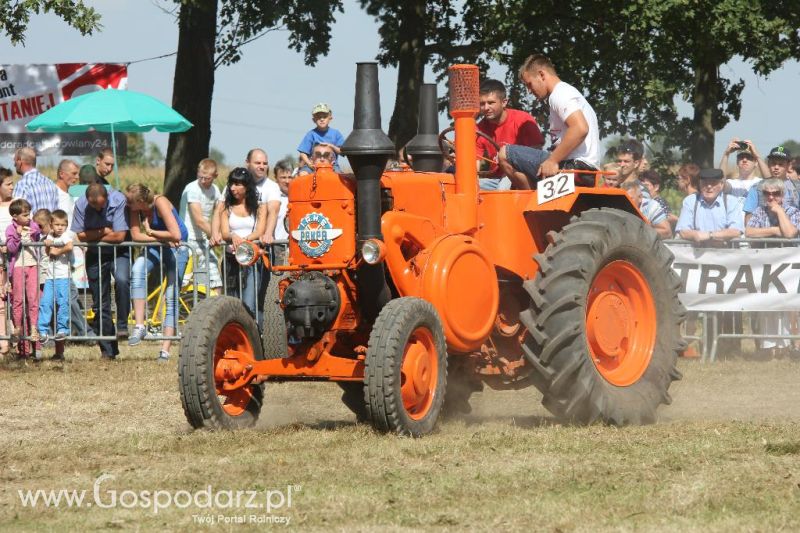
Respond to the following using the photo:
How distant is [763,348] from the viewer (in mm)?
14344

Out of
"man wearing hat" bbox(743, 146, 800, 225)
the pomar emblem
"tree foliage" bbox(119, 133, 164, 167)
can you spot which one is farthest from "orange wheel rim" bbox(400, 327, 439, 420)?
"tree foliage" bbox(119, 133, 164, 167)

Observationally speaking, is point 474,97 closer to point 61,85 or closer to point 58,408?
point 58,408

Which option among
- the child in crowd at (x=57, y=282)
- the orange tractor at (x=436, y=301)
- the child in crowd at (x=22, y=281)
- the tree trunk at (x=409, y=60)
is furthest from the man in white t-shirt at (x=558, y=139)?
the tree trunk at (x=409, y=60)

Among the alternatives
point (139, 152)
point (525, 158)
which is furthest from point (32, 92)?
point (139, 152)

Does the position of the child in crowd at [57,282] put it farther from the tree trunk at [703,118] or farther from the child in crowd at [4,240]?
the tree trunk at [703,118]

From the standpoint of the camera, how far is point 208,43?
21.6 metres

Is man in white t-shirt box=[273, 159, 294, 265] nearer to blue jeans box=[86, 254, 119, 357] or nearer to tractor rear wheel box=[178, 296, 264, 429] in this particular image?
blue jeans box=[86, 254, 119, 357]

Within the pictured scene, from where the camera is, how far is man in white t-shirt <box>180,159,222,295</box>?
14.0m

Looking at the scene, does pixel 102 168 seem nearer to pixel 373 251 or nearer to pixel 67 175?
pixel 67 175

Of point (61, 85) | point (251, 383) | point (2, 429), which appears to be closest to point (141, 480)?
point (251, 383)

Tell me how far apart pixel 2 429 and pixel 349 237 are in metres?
2.78

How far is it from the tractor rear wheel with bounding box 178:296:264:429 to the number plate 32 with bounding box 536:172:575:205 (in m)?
1.93

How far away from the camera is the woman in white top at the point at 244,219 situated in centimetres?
1319

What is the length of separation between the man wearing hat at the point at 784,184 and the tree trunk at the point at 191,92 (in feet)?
30.2
